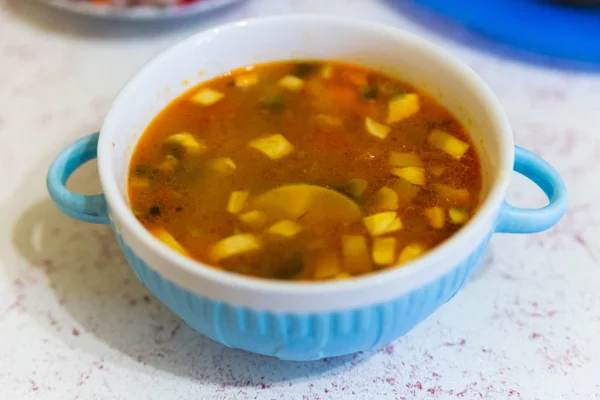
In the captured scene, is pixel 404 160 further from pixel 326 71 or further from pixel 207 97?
pixel 207 97

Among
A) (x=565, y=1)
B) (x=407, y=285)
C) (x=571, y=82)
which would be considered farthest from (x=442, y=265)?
(x=565, y=1)

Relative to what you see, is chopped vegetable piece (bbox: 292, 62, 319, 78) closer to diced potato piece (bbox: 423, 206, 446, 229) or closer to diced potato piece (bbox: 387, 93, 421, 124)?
diced potato piece (bbox: 387, 93, 421, 124)

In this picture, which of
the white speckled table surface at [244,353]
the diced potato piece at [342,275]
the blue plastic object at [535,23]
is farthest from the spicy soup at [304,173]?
the blue plastic object at [535,23]

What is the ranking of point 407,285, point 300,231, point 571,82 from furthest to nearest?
point 571,82, point 300,231, point 407,285

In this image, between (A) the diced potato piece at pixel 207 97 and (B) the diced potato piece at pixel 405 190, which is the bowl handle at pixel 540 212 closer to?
(B) the diced potato piece at pixel 405 190

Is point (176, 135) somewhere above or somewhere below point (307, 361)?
above

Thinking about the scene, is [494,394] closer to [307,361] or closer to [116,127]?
[307,361]

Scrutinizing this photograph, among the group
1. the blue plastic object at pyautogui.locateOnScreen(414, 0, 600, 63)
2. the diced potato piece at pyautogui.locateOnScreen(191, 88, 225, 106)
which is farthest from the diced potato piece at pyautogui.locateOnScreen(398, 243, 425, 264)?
the blue plastic object at pyautogui.locateOnScreen(414, 0, 600, 63)
